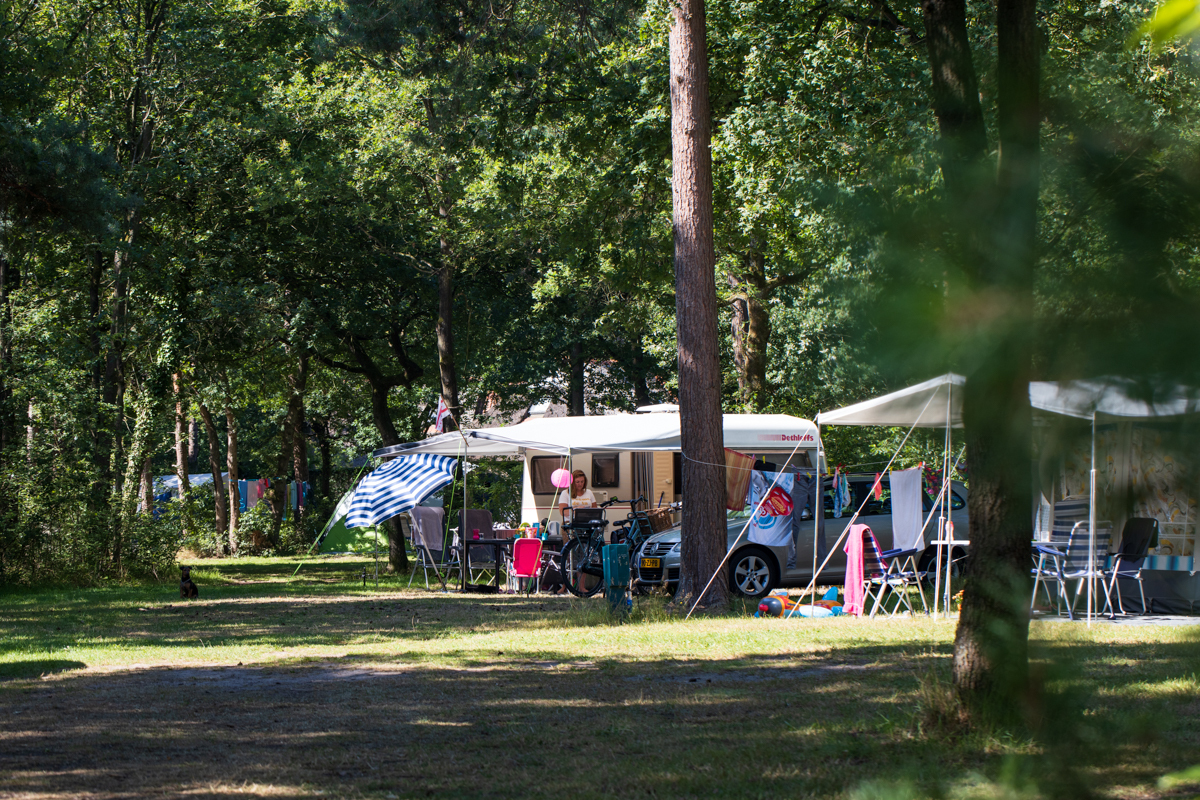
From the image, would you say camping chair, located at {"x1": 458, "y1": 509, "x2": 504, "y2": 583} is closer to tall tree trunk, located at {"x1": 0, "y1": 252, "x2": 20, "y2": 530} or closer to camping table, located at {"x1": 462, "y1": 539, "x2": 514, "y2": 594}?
camping table, located at {"x1": 462, "y1": 539, "x2": 514, "y2": 594}

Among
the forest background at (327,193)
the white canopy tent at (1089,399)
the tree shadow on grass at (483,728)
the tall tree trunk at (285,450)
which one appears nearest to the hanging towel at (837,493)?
the forest background at (327,193)

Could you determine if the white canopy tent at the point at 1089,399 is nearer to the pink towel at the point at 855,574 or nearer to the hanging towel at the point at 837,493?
the pink towel at the point at 855,574

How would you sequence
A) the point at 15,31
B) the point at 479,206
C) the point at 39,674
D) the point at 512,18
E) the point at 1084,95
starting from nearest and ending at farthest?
the point at 1084,95 → the point at 39,674 → the point at 512,18 → the point at 15,31 → the point at 479,206

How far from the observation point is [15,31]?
15016 millimetres

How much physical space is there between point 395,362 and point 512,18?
13530 mm

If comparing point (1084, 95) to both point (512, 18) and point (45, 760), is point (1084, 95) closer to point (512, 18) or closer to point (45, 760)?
point (45, 760)

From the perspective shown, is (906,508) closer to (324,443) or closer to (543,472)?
(543,472)

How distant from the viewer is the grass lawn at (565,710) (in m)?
0.94

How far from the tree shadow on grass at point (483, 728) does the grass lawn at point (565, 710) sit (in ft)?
0.07

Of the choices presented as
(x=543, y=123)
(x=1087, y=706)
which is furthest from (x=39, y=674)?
(x=543, y=123)

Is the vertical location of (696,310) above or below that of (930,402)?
above

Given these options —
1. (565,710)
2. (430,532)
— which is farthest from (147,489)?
(565,710)

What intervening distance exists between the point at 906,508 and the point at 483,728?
21.7ft

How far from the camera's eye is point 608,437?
49.5 ft
